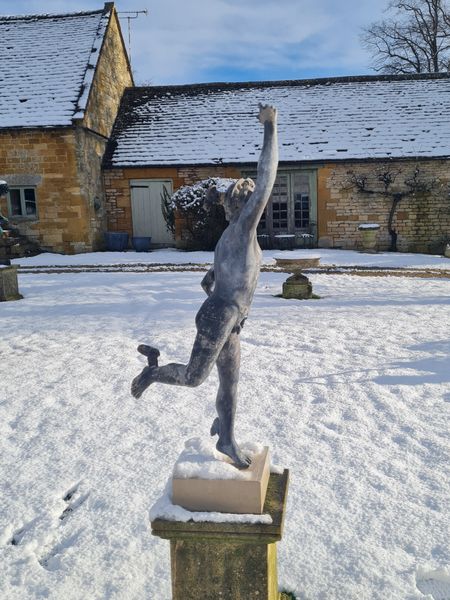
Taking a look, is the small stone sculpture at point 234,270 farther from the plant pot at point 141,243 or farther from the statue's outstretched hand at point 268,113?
the plant pot at point 141,243

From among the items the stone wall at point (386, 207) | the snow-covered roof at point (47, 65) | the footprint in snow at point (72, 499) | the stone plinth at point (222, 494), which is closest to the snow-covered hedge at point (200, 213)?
the stone wall at point (386, 207)

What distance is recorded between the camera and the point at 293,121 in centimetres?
1795

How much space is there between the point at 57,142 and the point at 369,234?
30.7ft

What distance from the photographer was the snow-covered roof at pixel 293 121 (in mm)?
16734

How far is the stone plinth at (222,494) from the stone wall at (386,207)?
50.2 feet

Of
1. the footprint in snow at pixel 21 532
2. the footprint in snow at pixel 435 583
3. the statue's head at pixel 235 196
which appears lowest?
the footprint in snow at pixel 435 583

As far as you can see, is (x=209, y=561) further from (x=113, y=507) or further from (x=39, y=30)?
(x=39, y=30)

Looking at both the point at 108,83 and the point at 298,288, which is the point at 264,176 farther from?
the point at 108,83

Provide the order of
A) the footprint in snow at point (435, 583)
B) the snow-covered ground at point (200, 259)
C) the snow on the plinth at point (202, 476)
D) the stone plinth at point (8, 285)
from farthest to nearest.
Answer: the snow-covered ground at point (200, 259), the stone plinth at point (8, 285), the footprint in snow at point (435, 583), the snow on the plinth at point (202, 476)

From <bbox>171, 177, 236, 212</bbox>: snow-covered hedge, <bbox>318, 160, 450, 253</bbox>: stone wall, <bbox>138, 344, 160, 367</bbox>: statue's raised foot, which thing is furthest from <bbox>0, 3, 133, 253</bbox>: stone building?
<bbox>138, 344, 160, 367</bbox>: statue's raised foot

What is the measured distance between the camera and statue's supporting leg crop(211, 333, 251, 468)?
231cm

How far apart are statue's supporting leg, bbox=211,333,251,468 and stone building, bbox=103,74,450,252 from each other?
1476cm

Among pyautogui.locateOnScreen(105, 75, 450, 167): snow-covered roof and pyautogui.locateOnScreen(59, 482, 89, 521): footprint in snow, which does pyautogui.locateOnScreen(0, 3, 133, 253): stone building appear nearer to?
pyautogui.locateOnScreen(105, 75, 450, 167): snow-covered roof

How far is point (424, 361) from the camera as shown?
222 inches
